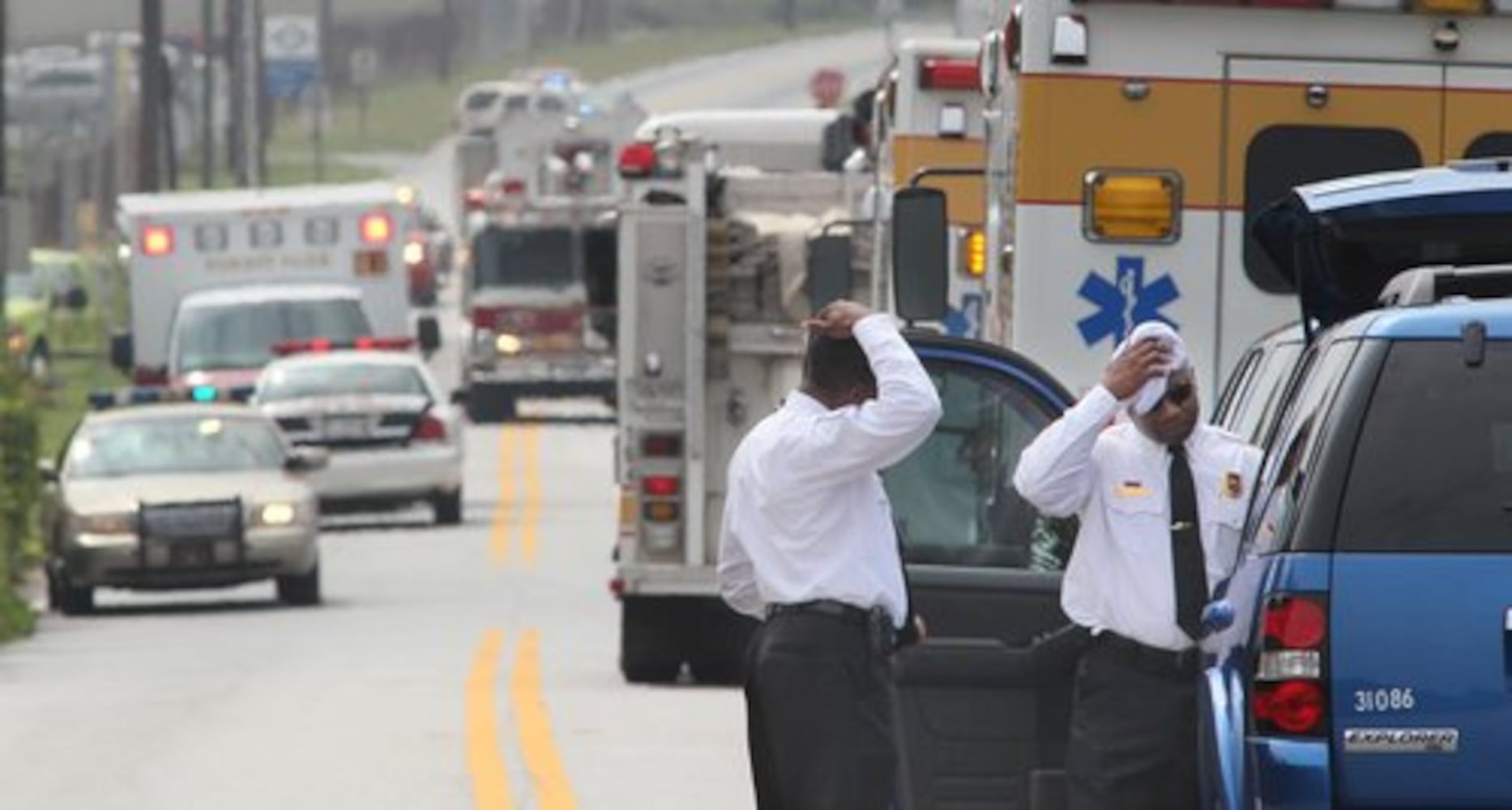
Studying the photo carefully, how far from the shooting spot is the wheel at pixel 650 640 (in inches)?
893

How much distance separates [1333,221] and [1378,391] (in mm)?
1840

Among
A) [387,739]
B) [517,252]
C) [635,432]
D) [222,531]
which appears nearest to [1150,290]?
[387,739]

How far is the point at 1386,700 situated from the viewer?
30.8 feet

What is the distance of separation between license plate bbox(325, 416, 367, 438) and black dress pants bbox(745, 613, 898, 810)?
27.6 m

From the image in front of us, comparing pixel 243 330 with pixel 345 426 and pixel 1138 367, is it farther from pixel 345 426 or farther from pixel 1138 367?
pixel 1138 367

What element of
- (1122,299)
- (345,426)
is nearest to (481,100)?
(345,426)

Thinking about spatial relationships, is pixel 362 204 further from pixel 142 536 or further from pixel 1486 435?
pixel 1486 435

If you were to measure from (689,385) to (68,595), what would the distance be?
10099mm

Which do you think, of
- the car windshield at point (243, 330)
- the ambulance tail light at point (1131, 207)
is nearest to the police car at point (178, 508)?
the car windshield at point (243, 330)

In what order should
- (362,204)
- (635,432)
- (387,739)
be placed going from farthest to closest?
(362,204), (635,432), (387,739)

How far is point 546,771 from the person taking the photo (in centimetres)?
1812

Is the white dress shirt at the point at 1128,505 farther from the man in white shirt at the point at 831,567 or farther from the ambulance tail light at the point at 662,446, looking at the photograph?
the ambulance tail light at the point at 662,446

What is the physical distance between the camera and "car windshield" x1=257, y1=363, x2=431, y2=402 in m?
39.1

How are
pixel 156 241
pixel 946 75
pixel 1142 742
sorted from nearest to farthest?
pixel 1142 742, pixel 946 75, pixel 156 241
